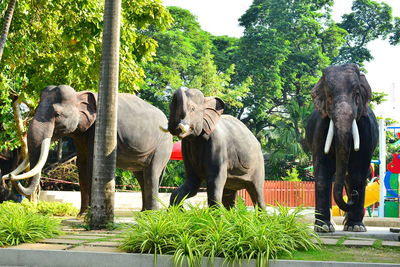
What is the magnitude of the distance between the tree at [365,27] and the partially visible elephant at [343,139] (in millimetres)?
30241

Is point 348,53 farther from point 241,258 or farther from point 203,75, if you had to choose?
point 241,258

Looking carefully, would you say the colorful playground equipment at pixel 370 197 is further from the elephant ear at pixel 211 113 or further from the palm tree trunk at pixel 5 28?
the palm tree trunk at pixel 5 28

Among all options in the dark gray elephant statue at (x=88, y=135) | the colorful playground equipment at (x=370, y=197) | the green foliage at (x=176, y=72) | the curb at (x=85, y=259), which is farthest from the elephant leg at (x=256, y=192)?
the green foliage at (x=176, y=72)

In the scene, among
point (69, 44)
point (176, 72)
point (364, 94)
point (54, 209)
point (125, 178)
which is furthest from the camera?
point (176, 72)

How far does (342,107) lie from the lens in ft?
20.9

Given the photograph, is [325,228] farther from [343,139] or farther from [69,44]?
[69,44]

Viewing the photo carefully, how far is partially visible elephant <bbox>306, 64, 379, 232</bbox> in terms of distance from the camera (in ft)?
20.9

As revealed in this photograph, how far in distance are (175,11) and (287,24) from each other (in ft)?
27.2

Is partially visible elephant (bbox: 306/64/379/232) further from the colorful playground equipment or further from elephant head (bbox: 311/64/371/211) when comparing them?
the colorful playground equipment

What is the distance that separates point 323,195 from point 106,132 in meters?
3.17

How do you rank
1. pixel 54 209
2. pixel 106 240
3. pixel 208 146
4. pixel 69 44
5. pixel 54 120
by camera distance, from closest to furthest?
pixel 106 240
pixel 208 146
pixel 54 120
pixel 54 209
pixel 69 44

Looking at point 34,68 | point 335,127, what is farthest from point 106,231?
point 34,68

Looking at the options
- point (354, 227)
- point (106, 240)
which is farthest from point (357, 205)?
Result: point (106, 240)

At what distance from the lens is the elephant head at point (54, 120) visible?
305 inches
